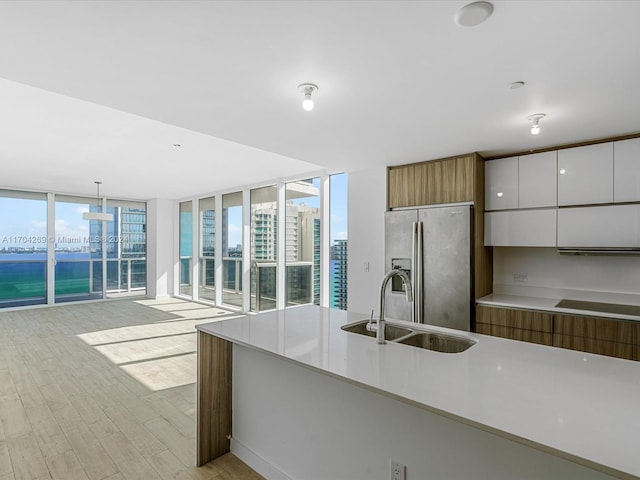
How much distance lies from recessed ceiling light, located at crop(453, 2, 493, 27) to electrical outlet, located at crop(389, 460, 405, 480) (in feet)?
6.50

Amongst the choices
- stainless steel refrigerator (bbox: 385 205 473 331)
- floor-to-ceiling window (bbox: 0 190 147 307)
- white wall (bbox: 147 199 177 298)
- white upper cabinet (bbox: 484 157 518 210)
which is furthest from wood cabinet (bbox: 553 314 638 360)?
white wall (bbox: 147 199 177 298)

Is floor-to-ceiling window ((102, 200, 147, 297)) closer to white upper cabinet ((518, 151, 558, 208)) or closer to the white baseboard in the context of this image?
the white baseboard

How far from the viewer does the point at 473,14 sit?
145 cm

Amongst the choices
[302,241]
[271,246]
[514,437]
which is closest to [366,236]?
[302,241]

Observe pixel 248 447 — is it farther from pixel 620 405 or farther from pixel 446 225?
pixel 446 225

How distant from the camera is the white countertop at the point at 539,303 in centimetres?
277

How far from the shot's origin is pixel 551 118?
2.62 m

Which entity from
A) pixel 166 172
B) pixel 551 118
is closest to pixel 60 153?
pixel 166 172

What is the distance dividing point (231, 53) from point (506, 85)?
1638mm

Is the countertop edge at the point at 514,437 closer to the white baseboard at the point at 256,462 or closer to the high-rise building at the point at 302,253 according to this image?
the white baseboard at the point at 256,462

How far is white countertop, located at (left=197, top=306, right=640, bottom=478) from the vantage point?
973mm

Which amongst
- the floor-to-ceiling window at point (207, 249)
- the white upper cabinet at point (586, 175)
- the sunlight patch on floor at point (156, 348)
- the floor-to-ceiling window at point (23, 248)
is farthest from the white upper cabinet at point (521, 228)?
the floor-to-ceiling window at point (23, 248)

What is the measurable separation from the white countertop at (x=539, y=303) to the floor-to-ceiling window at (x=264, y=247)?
143 inches

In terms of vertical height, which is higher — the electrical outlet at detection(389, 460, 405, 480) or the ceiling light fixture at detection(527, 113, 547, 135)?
the ceiling light fixture at detection(527, 113, 547, 135)
